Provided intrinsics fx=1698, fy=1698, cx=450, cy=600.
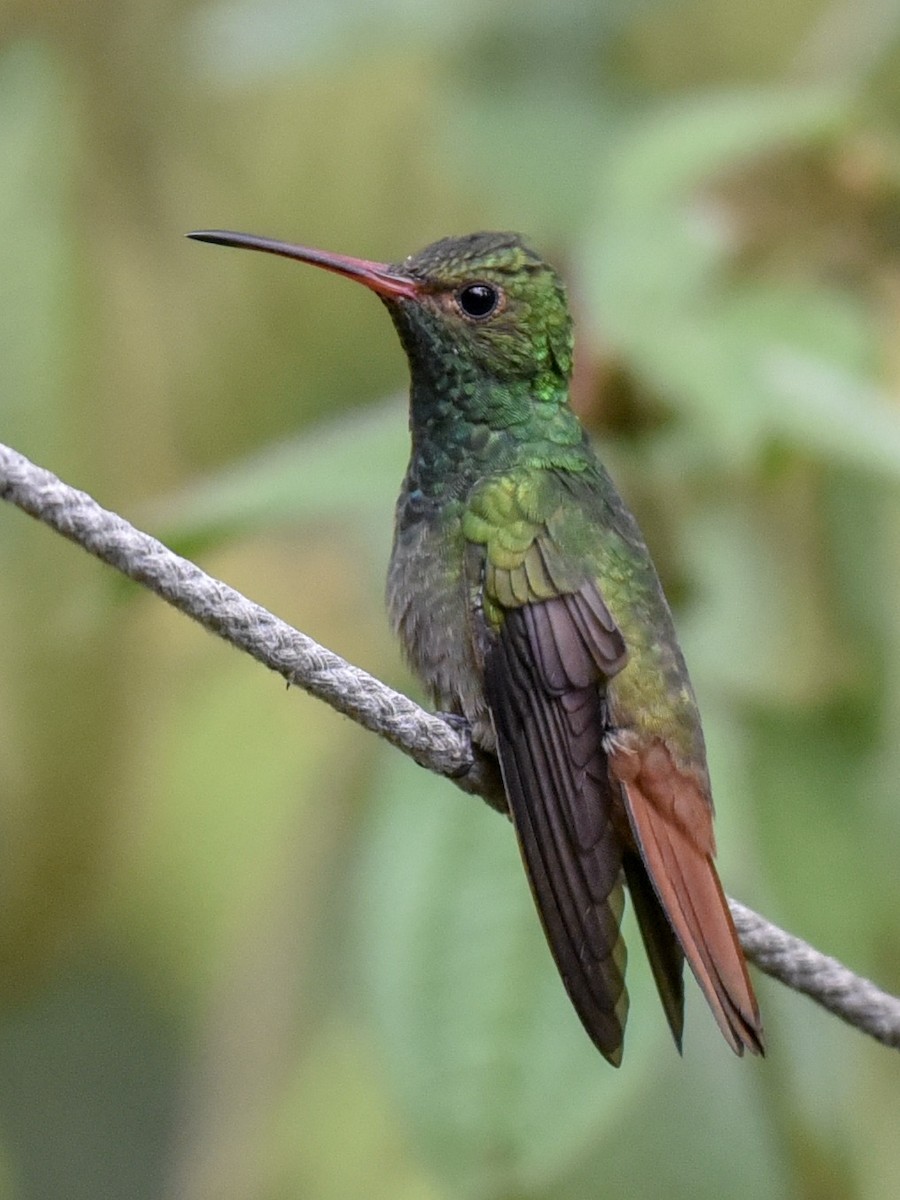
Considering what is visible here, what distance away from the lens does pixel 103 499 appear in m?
2.73

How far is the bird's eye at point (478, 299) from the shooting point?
224cm

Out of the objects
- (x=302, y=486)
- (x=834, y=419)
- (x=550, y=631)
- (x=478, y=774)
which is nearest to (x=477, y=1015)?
(x=478, y=774)

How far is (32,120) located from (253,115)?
145 centimetres

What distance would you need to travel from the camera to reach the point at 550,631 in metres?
1.93

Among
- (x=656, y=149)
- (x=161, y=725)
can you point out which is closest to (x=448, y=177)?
(x=656, y=149)

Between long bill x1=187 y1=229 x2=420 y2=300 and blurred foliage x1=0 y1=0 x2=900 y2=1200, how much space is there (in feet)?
0.59

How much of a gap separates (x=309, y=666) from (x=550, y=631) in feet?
1.63

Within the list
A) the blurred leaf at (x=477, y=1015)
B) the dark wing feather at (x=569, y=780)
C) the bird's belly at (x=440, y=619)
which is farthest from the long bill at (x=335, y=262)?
the blurred leaf at (x=477, y=1015)

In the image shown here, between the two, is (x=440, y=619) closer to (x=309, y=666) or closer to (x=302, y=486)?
(x=302, y=486)

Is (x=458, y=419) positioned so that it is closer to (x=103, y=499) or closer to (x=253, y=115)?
(x=103, y=499)

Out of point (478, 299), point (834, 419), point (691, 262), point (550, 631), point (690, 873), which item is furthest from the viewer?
point (691, 262)

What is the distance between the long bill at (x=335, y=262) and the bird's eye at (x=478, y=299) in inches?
2.7

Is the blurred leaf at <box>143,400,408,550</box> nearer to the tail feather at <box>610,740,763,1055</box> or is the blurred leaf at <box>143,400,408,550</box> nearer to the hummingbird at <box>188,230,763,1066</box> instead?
the hummingbird at <box>188,230,763,1066</box>

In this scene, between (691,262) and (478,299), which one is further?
(691,262)
